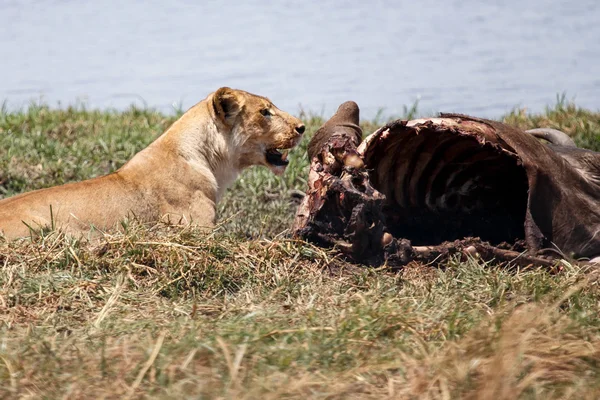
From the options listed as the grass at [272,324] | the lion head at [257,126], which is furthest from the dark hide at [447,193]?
the lion head at [257,126]

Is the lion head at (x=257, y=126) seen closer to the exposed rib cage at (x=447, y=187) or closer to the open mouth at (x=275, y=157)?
the open mouth at (x=275, y=157)

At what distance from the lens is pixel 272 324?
3.28 metres

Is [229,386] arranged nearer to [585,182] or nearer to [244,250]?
[244,250]

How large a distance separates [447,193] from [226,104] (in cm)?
151

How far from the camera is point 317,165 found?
16.1 feet

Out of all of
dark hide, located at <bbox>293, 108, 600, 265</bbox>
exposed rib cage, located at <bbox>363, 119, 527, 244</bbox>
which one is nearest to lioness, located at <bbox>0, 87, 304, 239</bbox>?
dark hide, located at <bbox>293, 108, 600, 265</bbox>

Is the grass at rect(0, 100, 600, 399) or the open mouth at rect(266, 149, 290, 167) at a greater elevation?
the open mouth at rect(266, 149, 290, 167)

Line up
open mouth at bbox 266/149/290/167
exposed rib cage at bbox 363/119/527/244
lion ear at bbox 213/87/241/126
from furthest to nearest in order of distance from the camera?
open mouth at bbox 266/149/290/167, lion ear at bbox 213/87/241/126, exposed rib cage at bbox 363/119/527/244

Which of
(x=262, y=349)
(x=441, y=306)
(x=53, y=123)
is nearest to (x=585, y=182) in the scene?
(x=441, y=306)

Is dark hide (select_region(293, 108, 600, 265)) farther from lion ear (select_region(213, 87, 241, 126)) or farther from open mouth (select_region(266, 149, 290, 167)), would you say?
lion ear (select_region(213, 87, 241, 126))

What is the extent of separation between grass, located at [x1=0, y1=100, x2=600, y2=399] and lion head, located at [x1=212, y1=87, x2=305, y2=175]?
2.93ft

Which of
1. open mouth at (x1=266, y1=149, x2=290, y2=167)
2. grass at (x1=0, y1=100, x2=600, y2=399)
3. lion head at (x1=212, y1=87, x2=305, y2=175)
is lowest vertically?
grass at (x1=0, y1=100, x2=600, y2=399)

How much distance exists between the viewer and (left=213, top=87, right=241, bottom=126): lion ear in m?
5.73

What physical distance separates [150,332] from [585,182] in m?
2.82
